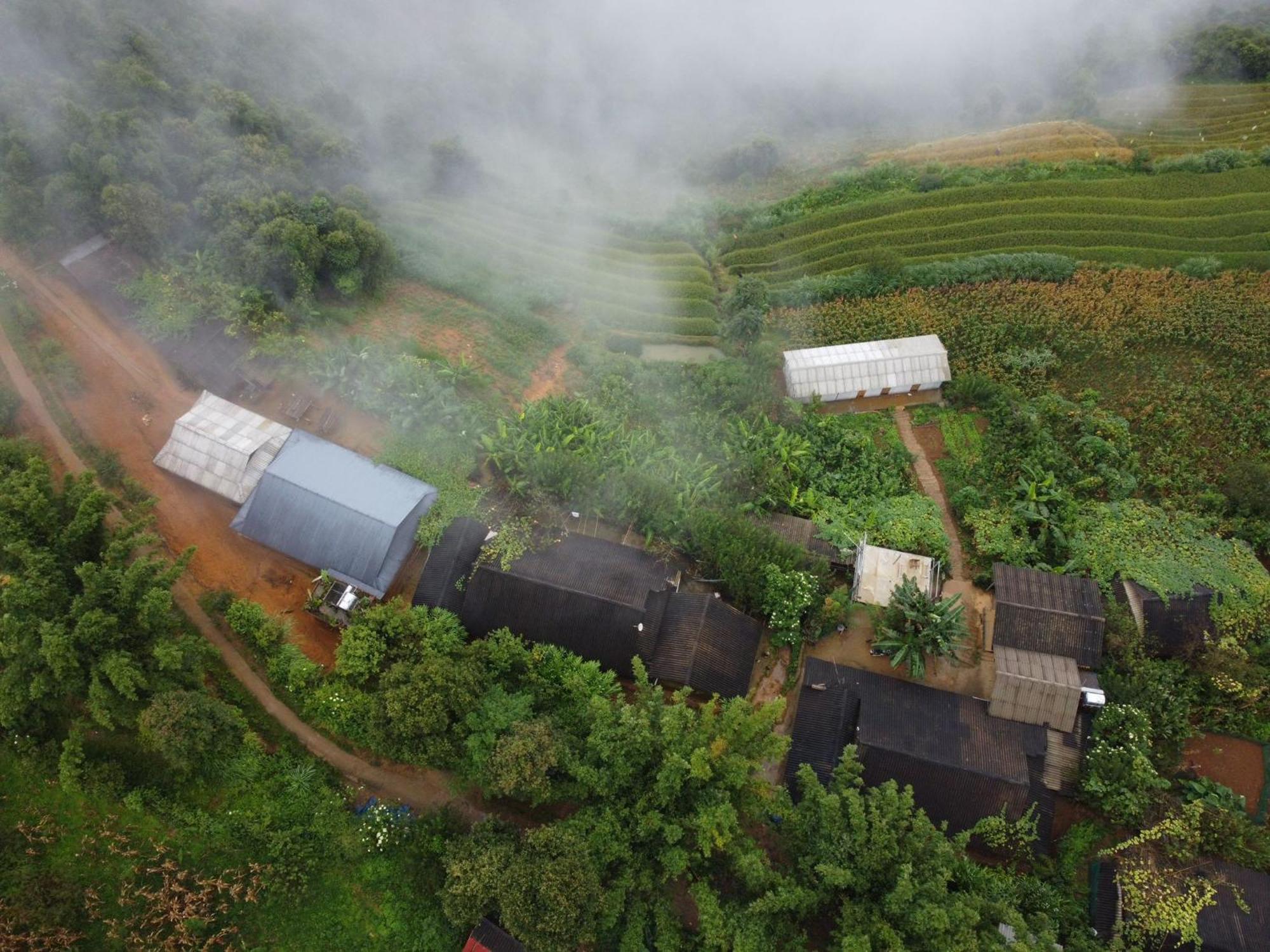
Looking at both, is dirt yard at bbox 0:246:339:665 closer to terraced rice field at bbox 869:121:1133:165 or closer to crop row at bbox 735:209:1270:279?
crop row at bbox 735:209:1270:279

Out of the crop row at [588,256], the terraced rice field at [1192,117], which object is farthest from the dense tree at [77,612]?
the terraced rice field at [1192,117]

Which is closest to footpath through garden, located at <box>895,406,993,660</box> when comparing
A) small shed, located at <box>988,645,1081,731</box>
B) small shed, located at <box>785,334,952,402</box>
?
small shed, located at <box>988,645,1081,731</box>

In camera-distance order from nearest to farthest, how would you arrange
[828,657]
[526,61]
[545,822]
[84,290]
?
[545,822] → [828,657] → [84,290] → [526,61]

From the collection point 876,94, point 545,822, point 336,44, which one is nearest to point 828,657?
point 545,822

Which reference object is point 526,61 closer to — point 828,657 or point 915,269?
point 915,269

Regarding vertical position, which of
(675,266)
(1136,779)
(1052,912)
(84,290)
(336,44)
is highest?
(336,44)

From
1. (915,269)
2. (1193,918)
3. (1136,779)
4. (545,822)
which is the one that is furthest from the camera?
(915,269)

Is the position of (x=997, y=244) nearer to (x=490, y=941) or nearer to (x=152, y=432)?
(x=490, y=941)

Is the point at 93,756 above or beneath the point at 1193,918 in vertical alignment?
beneath
